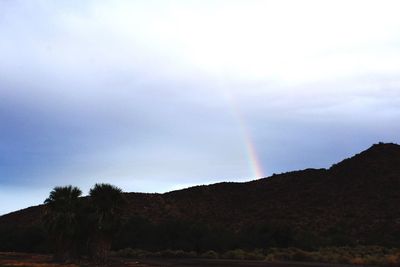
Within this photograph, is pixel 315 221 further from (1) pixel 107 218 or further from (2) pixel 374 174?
(1) pixel 107 218

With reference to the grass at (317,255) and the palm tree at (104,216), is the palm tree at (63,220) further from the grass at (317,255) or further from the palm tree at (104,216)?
the grass at (317,255)

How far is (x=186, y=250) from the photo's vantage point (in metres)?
85.7

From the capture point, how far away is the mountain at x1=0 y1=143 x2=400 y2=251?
281ft

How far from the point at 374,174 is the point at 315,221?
30009mm

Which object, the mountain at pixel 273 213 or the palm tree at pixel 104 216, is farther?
the mountain at pixel 273 213

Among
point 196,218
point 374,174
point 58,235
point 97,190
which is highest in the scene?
point 374,174

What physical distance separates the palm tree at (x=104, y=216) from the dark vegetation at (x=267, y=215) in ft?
0.72

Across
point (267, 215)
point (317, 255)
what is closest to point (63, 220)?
point (317, 255)

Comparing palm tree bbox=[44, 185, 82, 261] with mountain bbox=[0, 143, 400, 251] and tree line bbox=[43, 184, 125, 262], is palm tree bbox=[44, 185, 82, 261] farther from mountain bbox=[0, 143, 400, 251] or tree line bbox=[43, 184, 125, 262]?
mountain bbox=[0, 143, 400, 251]

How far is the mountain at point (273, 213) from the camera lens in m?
85.8

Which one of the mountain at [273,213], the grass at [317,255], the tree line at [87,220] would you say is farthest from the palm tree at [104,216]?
the mountain at [273,213]

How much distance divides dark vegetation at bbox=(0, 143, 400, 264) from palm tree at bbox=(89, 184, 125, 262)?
0.72 ft

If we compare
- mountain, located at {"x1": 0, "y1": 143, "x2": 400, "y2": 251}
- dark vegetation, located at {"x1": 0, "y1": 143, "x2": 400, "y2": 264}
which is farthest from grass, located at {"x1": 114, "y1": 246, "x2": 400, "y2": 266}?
mountain, located at {"x1": 0, "y1": 143, "x2": 400, "y2": 251}

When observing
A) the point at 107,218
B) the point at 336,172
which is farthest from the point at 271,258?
the point at 336,172
